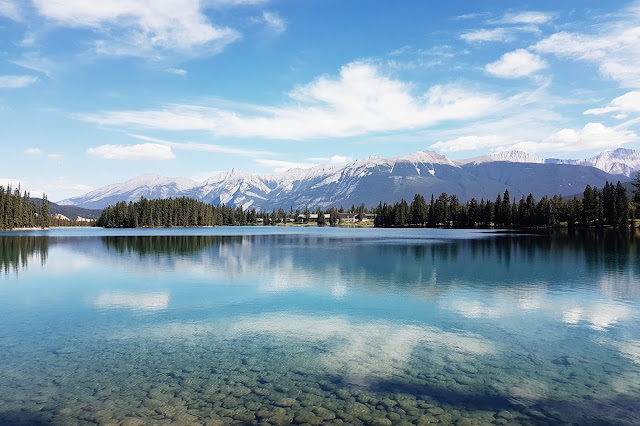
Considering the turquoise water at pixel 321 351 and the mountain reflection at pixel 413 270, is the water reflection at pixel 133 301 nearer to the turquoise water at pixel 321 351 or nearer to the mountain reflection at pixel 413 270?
the turquoise water at pixel 321 351

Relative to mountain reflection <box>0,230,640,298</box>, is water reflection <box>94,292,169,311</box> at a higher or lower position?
higher

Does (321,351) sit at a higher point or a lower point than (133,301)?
lower

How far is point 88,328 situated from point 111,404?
12.8 meters

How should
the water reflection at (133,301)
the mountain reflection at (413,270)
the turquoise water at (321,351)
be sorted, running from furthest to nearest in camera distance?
Result: 1. the mountain reflection at (413,270)
2. the water reflection at (133,301)
3. the turquoise water at (321,351)

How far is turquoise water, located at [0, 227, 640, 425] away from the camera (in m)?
15.0

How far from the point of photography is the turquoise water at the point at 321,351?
15000 millimetres

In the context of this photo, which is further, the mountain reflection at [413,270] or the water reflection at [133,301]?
the mountain reflection at [413,270]

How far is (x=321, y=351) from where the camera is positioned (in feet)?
70.5

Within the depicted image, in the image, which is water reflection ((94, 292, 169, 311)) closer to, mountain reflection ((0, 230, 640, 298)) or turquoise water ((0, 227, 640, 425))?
turquoise water ((0, 227, 640, 425))

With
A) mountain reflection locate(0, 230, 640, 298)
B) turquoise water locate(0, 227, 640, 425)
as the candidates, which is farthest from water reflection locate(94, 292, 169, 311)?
mountain reflection locate(0, 230, 640, 298)

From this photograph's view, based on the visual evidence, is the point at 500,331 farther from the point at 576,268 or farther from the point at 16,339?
the point at 576,268

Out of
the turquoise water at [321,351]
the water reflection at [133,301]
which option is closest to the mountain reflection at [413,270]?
the turquoise water at [321,351]

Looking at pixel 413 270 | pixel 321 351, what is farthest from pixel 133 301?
pixel 413 270

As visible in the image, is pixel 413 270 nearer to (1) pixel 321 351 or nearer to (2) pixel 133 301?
(2) pixel 133 301
